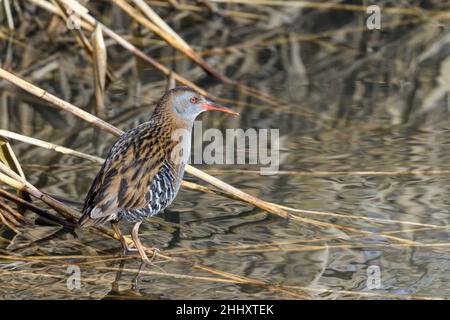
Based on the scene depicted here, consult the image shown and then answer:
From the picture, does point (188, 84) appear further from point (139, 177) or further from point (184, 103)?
point (139, 177)

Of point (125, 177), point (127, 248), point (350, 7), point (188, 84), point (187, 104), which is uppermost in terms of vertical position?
point (350, 7)

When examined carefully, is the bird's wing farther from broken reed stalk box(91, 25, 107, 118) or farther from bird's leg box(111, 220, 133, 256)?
broken reed stalk box(91, 25, 107, 118)

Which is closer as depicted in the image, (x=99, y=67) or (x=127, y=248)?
(x=127, y=248)

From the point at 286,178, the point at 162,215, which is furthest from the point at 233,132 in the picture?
the point at 162,215

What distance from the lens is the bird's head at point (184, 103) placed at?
183 inches

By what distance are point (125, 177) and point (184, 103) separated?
25.3 inches

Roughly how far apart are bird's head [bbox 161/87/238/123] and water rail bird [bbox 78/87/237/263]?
7 centimetres

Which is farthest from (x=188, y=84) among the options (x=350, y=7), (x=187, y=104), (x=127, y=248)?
(x=350, y=7)

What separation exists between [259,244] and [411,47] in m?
3.80

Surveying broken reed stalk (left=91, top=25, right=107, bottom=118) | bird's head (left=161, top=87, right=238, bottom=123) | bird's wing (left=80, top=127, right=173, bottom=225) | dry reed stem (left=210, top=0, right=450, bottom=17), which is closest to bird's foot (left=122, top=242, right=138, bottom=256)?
bird's wing (left=80, top=127, right=173, bottom=225)

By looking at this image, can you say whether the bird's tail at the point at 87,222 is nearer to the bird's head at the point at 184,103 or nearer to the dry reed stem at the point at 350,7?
the bird's head at the point at 184,103

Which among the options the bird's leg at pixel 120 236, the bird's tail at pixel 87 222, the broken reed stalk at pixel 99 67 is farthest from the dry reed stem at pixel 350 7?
the bird's tail at pixel 87 222

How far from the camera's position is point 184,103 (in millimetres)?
4684

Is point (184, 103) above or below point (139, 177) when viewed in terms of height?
above
